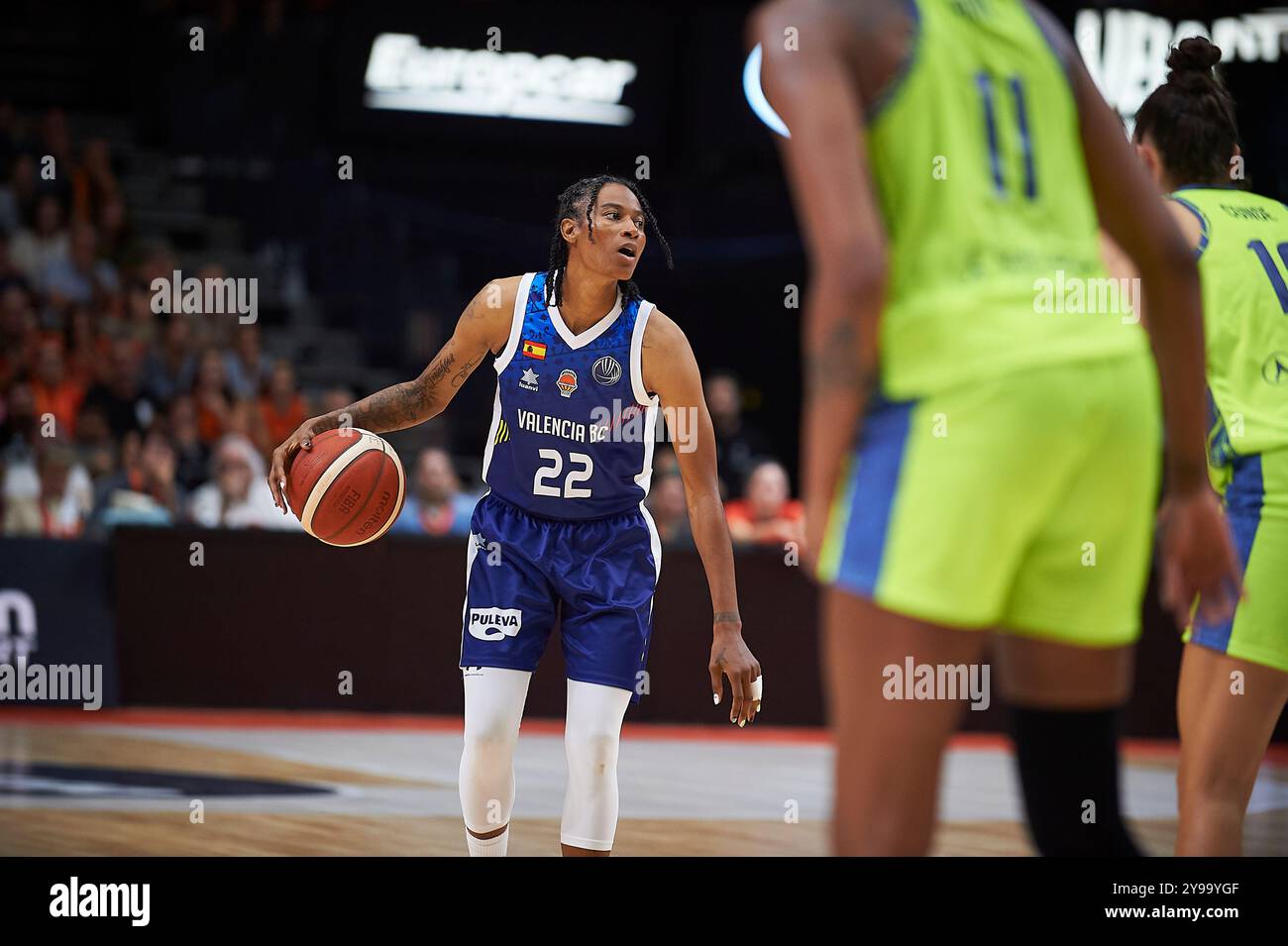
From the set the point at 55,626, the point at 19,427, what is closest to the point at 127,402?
the point at 19,427

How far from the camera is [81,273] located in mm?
11836

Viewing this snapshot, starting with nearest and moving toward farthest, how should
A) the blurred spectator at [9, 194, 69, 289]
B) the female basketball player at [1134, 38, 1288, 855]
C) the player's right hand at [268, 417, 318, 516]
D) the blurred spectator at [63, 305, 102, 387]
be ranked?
the female basketball player at [1134, 38, 1288, 855] → the player's right hand at [268, 417, 318, 516] → the blurred spectator at [63, 305, 102, 387] → the blurred spectator at [9, 194, 69, 289]

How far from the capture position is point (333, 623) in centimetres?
868

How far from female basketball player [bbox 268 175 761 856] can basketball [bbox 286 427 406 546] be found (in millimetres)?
141

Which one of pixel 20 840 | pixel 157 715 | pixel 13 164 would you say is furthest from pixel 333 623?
pixel 13 164

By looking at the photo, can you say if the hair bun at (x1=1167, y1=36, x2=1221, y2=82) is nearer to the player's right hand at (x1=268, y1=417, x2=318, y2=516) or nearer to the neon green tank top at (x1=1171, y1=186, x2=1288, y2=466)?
the neon green tank top at (x1=1171, y1=186, x2=1288, y2=466)

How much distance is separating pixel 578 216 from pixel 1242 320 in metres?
1.69

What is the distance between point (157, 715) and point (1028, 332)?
25.2ft

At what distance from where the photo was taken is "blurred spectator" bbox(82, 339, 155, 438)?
33.7ft

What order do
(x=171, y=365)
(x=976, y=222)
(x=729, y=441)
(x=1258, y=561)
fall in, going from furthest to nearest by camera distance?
(x=171, y=365) → (x=729, y=441) → (x=1258, y=561) → (x=976, y=222)

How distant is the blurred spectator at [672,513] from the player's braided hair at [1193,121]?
605cm
